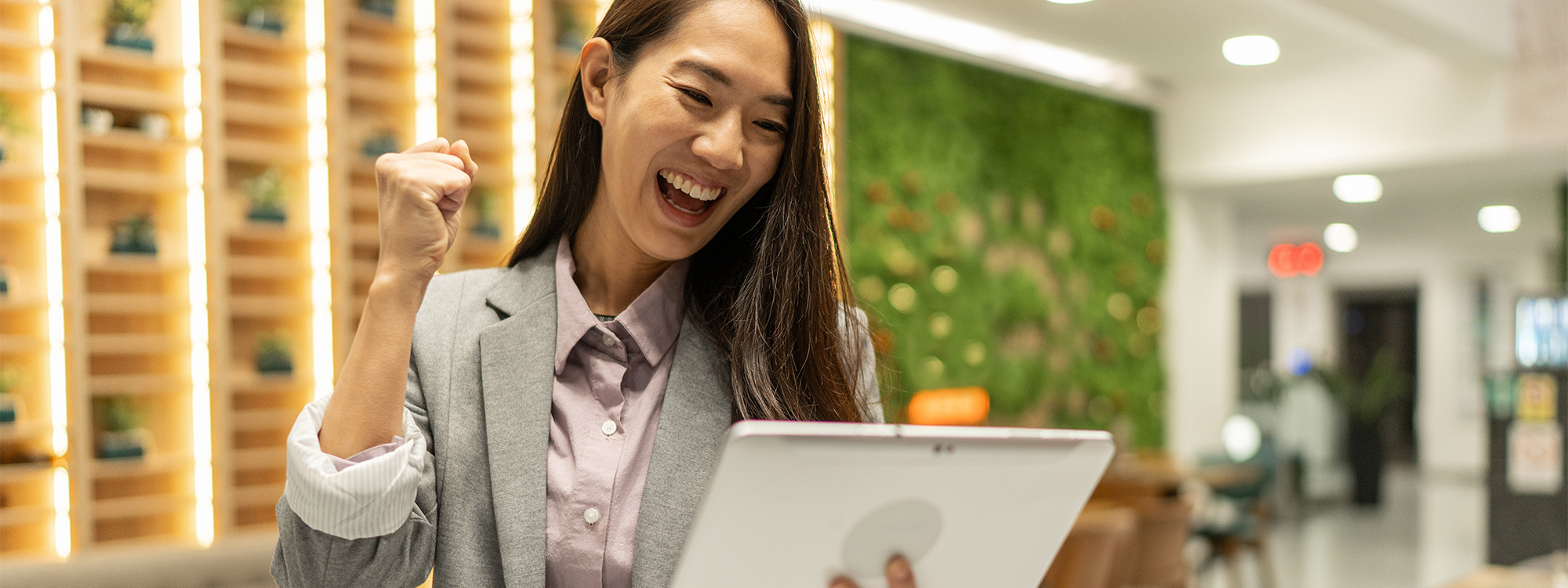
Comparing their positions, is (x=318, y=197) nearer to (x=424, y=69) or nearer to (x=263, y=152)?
(x=263, y=152)

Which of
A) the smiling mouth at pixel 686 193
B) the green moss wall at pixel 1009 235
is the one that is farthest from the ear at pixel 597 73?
the green moss wall at pixel 1009 235

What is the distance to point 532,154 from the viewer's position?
187 inches

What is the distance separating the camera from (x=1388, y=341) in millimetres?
14836

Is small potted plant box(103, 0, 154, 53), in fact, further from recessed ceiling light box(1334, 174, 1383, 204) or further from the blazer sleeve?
recessed ceiling light box(1334, 174, 1383, 204)

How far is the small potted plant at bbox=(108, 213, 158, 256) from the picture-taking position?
3.85 metres

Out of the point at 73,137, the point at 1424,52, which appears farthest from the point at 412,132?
the point at 1424,52

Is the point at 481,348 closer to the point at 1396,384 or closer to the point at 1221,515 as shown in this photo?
the point at 1221,515

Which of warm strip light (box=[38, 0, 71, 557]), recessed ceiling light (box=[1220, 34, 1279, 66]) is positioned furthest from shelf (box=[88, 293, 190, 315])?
recessed ceiling light (box=[1220, 34, 1279, 66])

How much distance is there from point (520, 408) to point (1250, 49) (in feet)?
19.7

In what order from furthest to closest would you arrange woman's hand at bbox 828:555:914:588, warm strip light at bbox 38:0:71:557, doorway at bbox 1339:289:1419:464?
doorway at bbox 1339:289:1419:464
warm strip light at bbox 38:0:71:557
woman's hand at bbox 828:555:914:588

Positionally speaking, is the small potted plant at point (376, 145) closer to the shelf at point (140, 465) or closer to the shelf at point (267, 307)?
the shelf at point (267, 307)

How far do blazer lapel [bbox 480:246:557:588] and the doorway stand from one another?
49.7 feet

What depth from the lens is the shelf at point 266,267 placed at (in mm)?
4102

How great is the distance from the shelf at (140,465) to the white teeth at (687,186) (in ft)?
12.0
